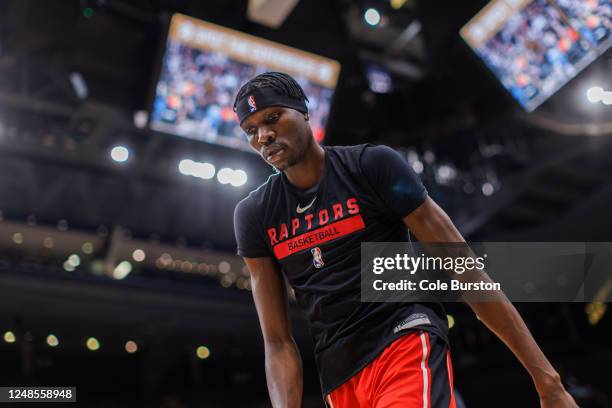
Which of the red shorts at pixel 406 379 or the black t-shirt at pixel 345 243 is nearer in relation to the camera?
the red shorts at pixel 406 379

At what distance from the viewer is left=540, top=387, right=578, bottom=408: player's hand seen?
1502mm

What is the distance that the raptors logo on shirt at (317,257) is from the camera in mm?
1746

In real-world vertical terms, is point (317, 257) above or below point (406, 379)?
above

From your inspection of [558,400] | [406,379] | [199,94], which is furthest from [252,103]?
[199,94]

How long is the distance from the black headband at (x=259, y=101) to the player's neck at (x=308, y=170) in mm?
147

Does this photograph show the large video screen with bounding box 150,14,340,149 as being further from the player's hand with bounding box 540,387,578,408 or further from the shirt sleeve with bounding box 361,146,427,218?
the player's hand with bounding box 540,387,578,408

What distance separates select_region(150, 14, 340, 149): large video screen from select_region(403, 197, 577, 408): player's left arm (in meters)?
4.32

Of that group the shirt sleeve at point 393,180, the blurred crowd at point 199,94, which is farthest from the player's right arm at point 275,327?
the blurred crowd at point 199,94

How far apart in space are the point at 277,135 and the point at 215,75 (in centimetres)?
421

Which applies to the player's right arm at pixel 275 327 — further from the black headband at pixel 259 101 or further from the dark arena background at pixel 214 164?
the dark arena background at pixel 214 164

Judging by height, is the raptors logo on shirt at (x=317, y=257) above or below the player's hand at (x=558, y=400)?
above

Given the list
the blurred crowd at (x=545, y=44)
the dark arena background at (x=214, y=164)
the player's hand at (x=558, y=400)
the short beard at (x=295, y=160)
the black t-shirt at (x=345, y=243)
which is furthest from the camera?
the dark arena background at (x=214, y=164)

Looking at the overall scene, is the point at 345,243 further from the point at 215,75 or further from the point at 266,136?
the point at 215,75

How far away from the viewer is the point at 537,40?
5.54m
